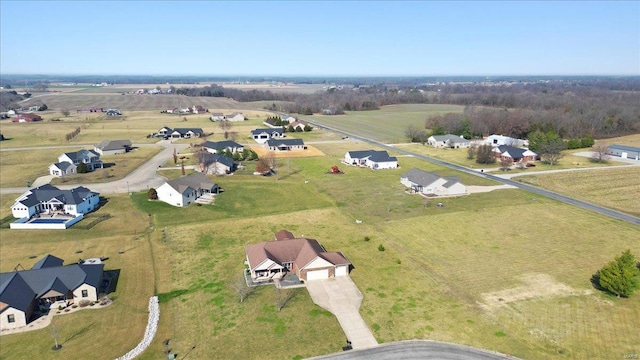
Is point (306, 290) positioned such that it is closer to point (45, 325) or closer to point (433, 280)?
point (433, 280)

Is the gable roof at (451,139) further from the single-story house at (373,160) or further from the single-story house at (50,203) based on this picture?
the single-story house at (50,203)

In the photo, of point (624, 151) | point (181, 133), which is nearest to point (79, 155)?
point (181, 133)

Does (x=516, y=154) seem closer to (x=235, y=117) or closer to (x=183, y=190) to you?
(x=183, y=190)

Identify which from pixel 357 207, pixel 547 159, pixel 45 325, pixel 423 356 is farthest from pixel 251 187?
pixel 547 159

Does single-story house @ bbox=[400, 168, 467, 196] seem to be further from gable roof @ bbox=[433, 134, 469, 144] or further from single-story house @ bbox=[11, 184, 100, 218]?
single-story house @ bbox=[11, 184, 100, 218]

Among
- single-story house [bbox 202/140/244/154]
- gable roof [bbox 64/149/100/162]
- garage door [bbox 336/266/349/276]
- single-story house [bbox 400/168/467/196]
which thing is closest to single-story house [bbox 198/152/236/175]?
single-story house [bbox 202/140/244/154]

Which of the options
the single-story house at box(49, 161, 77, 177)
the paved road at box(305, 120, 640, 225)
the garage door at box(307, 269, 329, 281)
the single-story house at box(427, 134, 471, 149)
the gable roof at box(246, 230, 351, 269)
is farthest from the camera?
the single-story house at box(427, 134, 471, 149)
